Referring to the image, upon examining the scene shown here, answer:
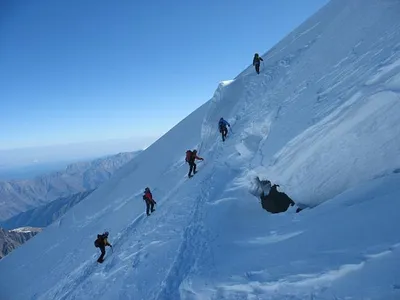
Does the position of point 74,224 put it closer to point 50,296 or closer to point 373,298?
point 50,296

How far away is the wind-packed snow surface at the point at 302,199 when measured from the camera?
771 cm

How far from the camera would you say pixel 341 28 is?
68.5ft

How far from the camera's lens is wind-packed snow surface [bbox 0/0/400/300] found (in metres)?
7.71

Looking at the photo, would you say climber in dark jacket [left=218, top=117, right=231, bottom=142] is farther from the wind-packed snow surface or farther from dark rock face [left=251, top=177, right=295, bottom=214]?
dark rock face [left=251, top=177, right=295, bottom=214]

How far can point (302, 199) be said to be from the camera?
38.7 feet

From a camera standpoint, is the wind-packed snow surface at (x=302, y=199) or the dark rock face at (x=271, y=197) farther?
the dark rock face at (x=271, y=197)

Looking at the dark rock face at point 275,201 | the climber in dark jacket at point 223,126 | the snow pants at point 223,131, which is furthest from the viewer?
the snow pants at point 223,131

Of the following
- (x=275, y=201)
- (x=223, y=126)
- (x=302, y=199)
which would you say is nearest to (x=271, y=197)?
(x=275, y=201)

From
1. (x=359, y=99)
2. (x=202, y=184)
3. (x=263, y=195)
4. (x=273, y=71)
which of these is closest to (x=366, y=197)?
(x=359, y=99)

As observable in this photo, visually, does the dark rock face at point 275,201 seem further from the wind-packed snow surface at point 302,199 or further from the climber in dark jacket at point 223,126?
the climber in dark jacket at point 223,126

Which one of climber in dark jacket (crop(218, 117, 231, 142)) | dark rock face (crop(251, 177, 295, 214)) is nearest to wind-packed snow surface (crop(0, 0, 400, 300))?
dark rock face (crop(251, 177, 295, 214))

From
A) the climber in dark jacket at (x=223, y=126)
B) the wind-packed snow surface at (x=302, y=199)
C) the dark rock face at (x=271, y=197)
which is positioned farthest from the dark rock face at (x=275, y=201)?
the climber in dark jacket at (x=223, y=126)

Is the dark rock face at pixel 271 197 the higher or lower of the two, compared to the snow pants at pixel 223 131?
lower

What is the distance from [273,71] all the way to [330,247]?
22218 millimetres
